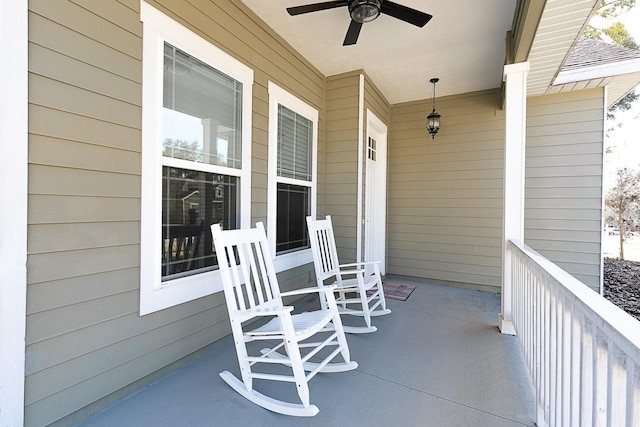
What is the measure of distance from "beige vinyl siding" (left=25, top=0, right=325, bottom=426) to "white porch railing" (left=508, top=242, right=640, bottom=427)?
2.20 m

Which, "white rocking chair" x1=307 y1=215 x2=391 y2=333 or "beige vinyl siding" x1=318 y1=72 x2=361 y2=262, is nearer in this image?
"white rocking chair" x1=307 y1=215 x2=391 y2=333

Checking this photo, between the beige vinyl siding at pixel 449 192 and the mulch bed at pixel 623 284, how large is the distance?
177 cm

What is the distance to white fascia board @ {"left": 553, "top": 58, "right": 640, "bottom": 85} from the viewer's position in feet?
10.6

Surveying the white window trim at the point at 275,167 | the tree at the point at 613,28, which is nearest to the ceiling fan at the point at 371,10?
the white window trim at the point at 275,167

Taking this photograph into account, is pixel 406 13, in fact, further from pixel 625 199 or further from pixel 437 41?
pixel 625 199

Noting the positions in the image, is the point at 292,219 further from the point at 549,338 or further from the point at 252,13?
the point at 549,338

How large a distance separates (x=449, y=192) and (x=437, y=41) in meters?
2.29

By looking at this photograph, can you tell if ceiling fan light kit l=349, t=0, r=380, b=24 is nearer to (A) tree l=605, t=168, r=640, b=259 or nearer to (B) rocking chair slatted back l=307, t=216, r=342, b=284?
(B) rocking chair slatted back l=307, t=216, r=342, b=284

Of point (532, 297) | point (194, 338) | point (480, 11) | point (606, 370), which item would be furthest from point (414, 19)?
point (194, 338)

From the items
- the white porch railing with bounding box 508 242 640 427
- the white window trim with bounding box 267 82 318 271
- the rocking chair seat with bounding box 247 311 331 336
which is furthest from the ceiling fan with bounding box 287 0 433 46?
the rocking chair seat with bounding box 247 311 331 336

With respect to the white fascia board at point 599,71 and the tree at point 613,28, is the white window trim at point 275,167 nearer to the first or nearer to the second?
the white fascia board at point 599,71

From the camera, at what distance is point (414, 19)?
230 cm

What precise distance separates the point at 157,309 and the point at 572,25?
3600 millimetres

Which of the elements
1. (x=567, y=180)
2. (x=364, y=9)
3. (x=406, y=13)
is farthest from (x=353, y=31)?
(x=567, y=180)
